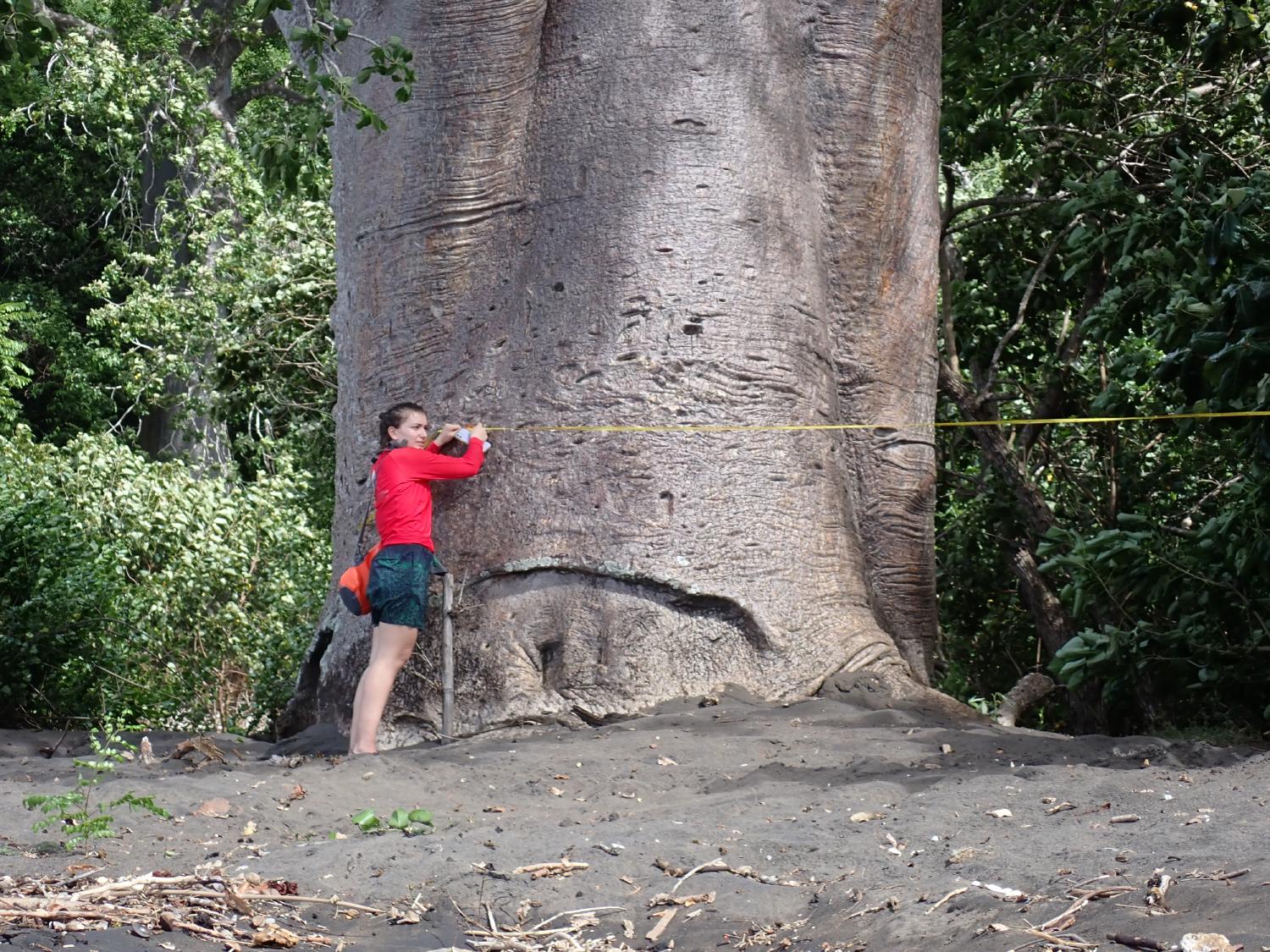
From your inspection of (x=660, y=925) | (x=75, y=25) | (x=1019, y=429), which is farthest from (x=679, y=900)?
(x=75, y=25)

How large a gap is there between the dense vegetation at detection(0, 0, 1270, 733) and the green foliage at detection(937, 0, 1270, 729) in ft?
0.06

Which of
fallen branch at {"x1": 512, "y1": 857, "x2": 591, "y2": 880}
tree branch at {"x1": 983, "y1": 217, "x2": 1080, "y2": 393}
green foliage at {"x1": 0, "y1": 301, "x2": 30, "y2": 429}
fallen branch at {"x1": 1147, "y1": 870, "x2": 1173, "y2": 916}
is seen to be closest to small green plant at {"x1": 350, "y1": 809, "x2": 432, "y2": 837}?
fallen branch at {"x1": 512, "y1": 857, "x2": 591, "y2": 880}

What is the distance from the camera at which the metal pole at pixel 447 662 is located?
18.0 ft

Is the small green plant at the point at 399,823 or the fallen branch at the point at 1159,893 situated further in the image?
the small green plant at the point at 399,823

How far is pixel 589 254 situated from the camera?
5.75 metres

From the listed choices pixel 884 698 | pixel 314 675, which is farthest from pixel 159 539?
pixel 884 698

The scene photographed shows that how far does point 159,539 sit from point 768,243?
19.8 feet

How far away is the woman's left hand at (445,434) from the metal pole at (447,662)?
0.47 meters

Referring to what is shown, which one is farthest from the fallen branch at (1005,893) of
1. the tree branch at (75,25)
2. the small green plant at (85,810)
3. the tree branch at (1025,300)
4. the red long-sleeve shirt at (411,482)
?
the tree branch at (75,25)

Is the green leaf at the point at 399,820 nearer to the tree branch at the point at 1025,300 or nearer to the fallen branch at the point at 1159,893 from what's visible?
the fallen branch at the point at 1159,893

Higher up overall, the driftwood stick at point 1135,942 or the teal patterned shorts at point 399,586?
the teal patterned shorts at point 399,586

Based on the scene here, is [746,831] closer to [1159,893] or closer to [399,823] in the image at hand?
[399,823]

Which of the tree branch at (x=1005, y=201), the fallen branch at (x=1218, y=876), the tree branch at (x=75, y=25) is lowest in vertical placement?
the fallen branch at (x=1218, y=876)

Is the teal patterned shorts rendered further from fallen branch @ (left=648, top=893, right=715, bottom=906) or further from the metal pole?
fallen branch @ (left=648, top=893, right=715, bottom=906)
